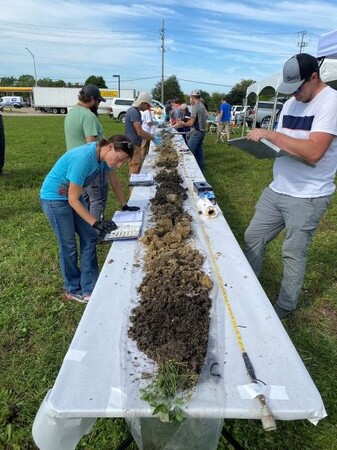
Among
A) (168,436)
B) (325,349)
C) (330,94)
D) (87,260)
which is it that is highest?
(330,94)

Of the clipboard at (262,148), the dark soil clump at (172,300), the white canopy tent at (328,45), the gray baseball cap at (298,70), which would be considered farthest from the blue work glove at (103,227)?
the white canopy tent at (328,45)

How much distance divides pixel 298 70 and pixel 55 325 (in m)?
2.39

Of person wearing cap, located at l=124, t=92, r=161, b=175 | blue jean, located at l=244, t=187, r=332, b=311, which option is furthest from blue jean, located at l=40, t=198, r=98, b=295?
person wearing cap, located at l=124, t=92, r=161, b=175

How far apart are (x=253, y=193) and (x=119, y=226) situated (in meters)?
4.31

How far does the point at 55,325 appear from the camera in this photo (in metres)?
2.78

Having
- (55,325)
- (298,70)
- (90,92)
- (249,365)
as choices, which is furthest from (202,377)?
(90,92)

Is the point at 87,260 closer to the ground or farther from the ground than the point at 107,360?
closer to the ground

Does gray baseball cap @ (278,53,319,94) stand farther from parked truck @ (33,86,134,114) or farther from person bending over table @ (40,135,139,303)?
parked truck @ (33,86,134,114)

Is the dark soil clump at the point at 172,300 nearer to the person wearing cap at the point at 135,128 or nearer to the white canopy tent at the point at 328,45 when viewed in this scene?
the person wearing cap at the point at 135,128

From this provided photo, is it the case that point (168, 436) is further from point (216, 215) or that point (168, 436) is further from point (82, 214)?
point (216, 215)

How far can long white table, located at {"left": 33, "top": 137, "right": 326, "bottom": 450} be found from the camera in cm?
120

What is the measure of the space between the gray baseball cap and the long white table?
44.9 inches

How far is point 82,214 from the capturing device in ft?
7.80

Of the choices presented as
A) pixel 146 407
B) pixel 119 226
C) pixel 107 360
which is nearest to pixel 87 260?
pixel 119 226
